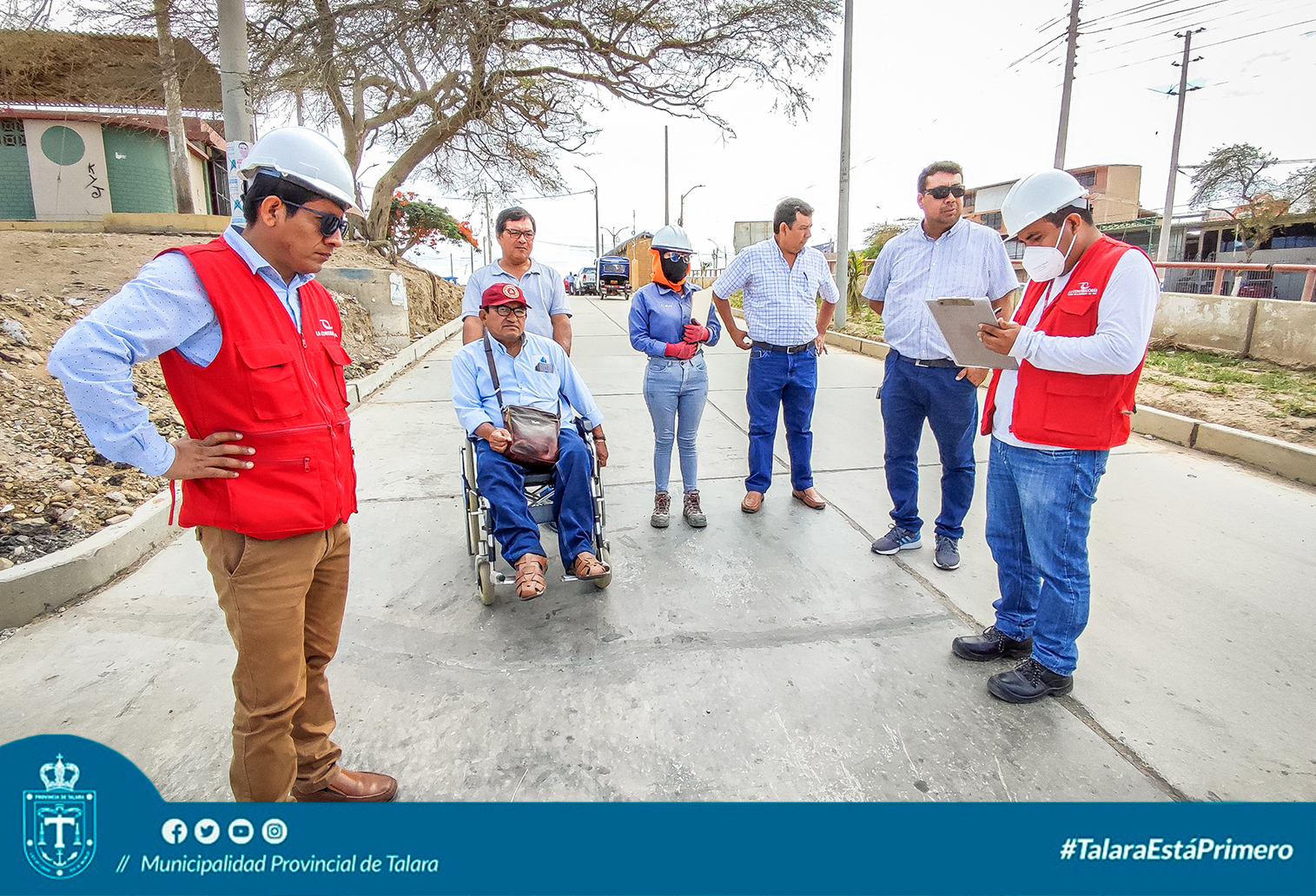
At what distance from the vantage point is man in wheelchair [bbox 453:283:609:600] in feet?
10.1

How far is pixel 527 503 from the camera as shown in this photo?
3.27m

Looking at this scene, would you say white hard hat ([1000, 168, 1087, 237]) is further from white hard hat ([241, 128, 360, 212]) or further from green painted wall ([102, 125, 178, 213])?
green painted wall ([102, 125, 178, 213])

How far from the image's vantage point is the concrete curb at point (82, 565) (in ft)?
9.78

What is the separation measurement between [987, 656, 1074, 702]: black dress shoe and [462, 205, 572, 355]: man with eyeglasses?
2896 mm

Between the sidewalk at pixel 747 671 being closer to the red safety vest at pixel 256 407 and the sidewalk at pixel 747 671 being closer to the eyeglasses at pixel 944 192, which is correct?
the red safety vest at pixel 256 407

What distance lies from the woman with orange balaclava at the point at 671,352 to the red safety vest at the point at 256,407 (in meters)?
2.47

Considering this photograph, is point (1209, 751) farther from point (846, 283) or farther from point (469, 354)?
point (846, 283)

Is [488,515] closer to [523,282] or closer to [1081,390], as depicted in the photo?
[523,282]

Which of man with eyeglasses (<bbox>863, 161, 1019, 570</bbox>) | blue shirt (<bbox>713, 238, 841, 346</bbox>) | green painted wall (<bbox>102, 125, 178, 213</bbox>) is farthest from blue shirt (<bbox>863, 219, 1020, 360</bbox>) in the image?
green painted wall (<bbox>102, 125, 178, 213</bbox>)

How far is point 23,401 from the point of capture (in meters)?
4.47

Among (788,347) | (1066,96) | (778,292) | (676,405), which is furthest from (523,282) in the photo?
(1066,96)

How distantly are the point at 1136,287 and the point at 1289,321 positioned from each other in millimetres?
7810

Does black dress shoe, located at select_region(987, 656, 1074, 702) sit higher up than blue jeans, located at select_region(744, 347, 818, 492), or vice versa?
blue jeans, located at select_region(744, 347, 818, 492)
